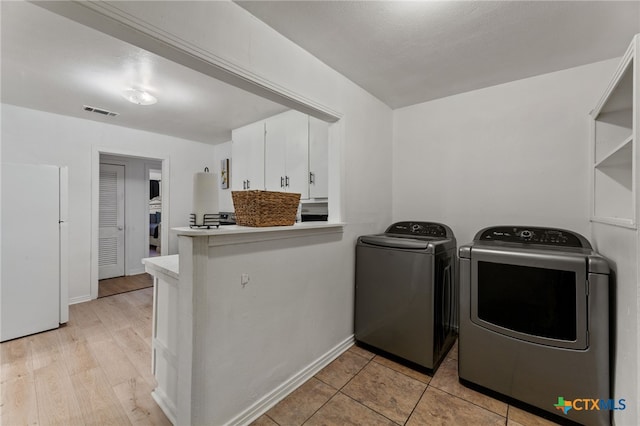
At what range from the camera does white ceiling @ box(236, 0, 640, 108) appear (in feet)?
4.83

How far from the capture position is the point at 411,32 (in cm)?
168

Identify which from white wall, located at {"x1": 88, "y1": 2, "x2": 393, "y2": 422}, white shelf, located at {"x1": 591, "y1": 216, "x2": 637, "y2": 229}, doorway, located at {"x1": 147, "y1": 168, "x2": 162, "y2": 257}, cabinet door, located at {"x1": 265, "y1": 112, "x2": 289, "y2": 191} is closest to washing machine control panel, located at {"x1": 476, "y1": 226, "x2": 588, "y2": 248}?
white shelf, located at {"x1": 591, "y1": 216, "x2": 637, "y2": 229}

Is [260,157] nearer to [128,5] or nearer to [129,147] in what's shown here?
[129,147]

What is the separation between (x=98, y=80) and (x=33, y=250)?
1.79 metres

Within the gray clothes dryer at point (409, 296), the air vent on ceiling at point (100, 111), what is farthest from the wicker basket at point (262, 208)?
the air vent on ceiling at point (100, 111)

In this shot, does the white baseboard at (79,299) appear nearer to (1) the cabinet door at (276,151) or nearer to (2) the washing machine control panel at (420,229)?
(1) the cabinet door at (276,151)

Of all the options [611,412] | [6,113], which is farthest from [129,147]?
[611,412]

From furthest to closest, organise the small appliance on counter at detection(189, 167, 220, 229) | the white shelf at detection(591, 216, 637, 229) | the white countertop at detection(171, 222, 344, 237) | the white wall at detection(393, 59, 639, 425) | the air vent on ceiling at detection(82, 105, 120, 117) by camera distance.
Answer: the air vent on ceiling at detection(82, 105, 120, 117)
the white wall at detection(393, 59, 639, 425)
the small appliance on counter at detection(189, 167, 220, 229)
the white countertop at detection(171, 222, 344, 237)
the white shelf at detection(591, 216, 637, 229)

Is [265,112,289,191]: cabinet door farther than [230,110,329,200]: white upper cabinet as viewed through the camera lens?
Yes

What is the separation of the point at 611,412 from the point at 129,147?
544cm

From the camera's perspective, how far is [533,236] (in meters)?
2.01

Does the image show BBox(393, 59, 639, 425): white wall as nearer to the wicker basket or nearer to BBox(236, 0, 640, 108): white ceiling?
BBox(236, 0, 640, 108): white ceiling

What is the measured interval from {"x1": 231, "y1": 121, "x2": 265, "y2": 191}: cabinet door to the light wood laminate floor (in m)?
2.01

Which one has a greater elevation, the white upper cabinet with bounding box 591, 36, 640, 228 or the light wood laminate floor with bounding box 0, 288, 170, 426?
the white upper cabinet with bounding box 591, 36, 640, 228
